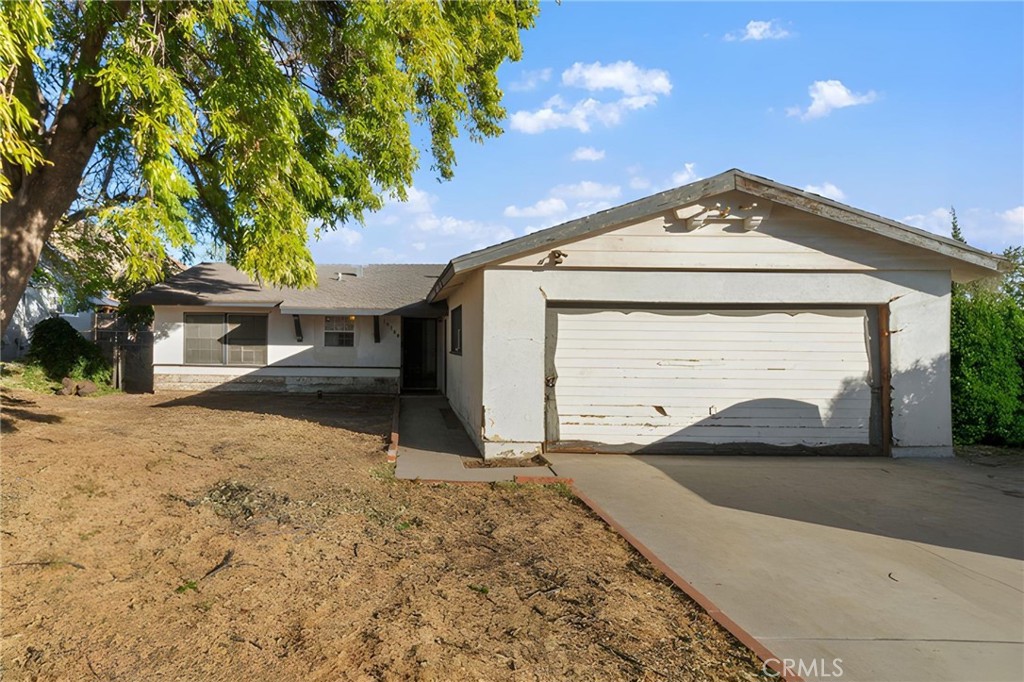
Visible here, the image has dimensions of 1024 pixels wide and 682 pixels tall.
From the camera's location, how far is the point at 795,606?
358 centimetres

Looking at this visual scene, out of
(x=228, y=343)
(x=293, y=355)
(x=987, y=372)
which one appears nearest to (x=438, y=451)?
(x=987, y=372)

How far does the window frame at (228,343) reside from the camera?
16.1 metres

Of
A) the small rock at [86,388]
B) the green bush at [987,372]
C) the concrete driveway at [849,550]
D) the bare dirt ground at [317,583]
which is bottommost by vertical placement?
the concrete driveway at [849,550]

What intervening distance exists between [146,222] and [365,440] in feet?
15.8

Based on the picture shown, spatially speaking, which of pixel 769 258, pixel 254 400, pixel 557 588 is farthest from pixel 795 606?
pixel 254 400

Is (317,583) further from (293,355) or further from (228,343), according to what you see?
(228,343)

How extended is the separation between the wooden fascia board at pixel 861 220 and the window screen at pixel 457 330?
19.9ft

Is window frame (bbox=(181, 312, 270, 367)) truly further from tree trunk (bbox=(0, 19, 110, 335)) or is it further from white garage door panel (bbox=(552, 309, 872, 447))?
white garage door panel (bbox=(552, 309, 872, 447))

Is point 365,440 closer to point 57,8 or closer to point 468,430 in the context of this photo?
point 468,430

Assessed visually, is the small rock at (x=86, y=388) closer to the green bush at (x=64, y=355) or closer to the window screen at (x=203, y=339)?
the green bush at (x=64, y=355)

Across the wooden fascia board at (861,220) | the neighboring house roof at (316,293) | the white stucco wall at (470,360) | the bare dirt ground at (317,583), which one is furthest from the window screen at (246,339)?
the wooden fascia board at (861,220)

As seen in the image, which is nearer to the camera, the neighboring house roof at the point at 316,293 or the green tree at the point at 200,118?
the green tree at the point at 200,118

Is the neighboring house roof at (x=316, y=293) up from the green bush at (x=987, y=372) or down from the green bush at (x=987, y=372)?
up

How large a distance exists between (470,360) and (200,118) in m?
5.83
